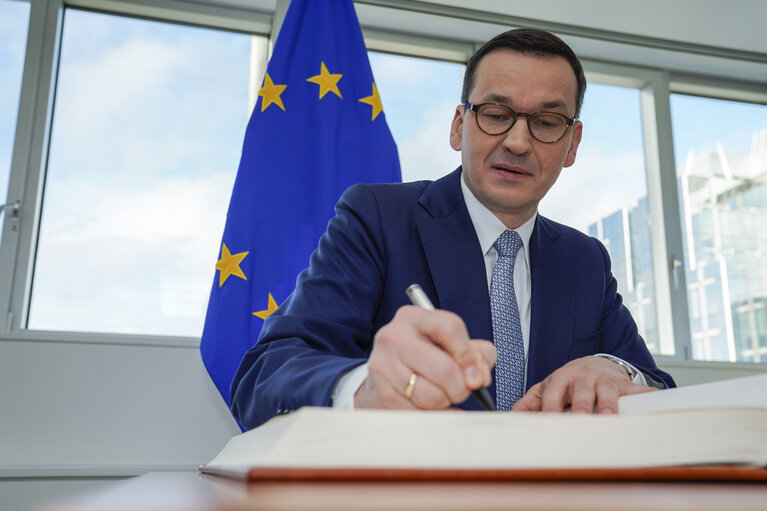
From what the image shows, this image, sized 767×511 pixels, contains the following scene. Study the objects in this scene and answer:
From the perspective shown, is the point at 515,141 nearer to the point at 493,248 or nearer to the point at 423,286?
the point at 493,248

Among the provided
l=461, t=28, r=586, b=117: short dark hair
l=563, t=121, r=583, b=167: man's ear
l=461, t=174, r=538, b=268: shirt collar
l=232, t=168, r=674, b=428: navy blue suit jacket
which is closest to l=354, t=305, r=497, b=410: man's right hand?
l=232, t=168, r=674, b=428: navy blue suit jacket

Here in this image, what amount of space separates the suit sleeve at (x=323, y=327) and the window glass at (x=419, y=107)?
5.79 feet

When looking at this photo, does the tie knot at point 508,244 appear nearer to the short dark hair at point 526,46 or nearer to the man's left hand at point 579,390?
the short dark hair at point 526,46

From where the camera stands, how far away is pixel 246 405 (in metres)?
0.93

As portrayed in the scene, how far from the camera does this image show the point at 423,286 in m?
1.30

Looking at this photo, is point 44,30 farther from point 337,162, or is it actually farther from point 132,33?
point 337,162

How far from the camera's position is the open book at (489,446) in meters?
0.32

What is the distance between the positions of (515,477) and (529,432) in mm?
31

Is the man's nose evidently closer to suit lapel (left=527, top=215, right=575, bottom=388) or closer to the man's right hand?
suit lapel (left=527, top=215, right=575, bottom=388)

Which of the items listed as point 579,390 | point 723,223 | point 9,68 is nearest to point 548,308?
point 579,390

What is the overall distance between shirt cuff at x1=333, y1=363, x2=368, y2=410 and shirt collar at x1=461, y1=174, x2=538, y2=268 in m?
0.70

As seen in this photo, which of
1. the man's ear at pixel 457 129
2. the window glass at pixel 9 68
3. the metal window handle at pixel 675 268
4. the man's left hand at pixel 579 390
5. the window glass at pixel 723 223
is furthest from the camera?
the window glass at pixel 723 223

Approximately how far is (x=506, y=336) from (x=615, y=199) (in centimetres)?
235

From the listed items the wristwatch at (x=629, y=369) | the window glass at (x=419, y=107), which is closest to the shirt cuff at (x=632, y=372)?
the wristwatch at (x=629, y=369)
